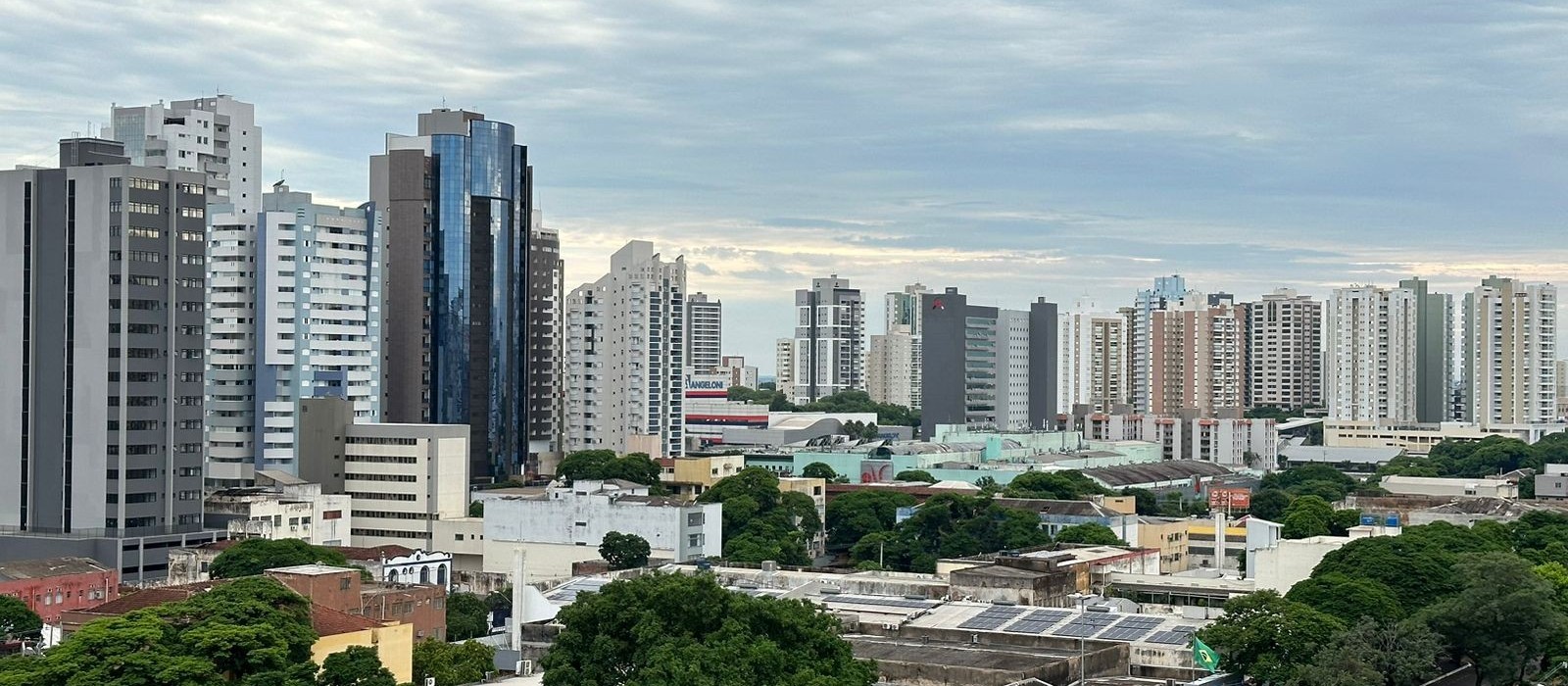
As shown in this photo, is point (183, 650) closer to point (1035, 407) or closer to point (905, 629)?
point (905, 629)

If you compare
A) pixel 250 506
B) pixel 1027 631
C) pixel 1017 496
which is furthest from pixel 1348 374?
pixel 1027 631

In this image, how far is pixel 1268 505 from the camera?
68.6 metres

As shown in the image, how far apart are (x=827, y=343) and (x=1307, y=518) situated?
10065 centimetres

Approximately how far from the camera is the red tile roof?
29.2 meters

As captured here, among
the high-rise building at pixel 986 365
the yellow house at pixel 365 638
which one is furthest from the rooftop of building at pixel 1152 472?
the yellow house at pixel 365 638

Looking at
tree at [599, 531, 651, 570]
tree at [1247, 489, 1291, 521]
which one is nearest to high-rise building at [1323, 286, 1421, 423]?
tree at [1247, 489, 1291, 521]

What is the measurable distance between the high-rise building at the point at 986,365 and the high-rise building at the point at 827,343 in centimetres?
4414

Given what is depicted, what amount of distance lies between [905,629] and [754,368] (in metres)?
148

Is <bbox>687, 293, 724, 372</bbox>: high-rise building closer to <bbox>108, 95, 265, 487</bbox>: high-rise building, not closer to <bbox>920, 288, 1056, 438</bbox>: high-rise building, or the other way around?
<bbox>920, 288, 1056, 438</bbox>: high-rise building

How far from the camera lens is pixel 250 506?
Answer: 51.8 m

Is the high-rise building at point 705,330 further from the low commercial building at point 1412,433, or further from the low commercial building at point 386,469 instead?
the low commercial building at point 386,469

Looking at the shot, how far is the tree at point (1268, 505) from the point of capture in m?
67.7

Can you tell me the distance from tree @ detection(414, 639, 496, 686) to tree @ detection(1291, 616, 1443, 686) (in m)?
12.9

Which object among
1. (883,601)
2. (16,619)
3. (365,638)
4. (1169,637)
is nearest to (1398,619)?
(1169,637)
